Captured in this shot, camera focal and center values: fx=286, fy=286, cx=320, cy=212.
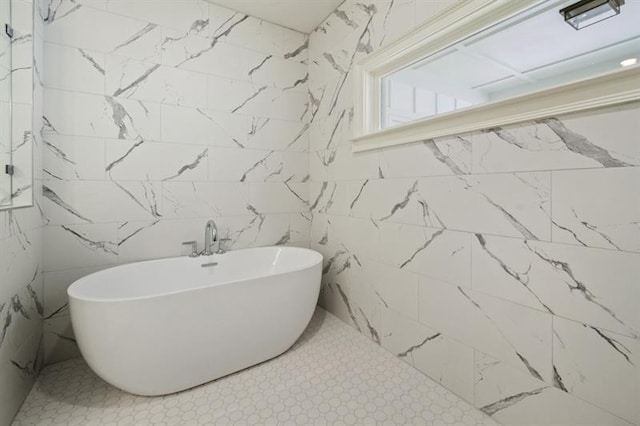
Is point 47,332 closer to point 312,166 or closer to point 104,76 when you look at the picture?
point 104,76

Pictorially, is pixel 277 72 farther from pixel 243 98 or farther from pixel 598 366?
pixel 598 366

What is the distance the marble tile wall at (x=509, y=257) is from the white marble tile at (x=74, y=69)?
1867mm

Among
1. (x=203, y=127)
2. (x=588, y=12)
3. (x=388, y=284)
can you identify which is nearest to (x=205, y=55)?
(x=203, y=127)

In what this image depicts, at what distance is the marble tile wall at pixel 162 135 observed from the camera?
6.30 ft

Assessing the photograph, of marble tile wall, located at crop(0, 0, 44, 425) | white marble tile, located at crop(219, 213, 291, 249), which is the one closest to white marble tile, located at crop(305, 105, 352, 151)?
white marble tile, located at crop(219, 213, 291, 249)

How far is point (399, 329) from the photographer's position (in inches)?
76.2

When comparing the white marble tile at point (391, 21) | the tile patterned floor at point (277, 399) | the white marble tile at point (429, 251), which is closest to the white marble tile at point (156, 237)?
the tile patterned floor at point (277, 399)

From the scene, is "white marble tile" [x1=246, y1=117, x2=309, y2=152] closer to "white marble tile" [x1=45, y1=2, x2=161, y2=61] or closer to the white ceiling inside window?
"white marble tile" [x1=45, y1=2, x2=161, y2=61]

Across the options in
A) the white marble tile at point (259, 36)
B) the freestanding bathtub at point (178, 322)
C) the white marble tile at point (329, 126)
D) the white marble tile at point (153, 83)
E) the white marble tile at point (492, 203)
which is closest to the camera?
the white marble tile at point (492, 203)

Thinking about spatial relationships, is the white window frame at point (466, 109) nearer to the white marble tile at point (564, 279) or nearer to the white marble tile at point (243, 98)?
the white marble tile at point (564, 279)

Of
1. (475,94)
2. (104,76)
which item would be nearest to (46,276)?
(104,76)

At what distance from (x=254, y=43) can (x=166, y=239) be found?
1.90 meters

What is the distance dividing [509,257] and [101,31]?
2.93 m

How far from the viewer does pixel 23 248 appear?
60.3 inches
